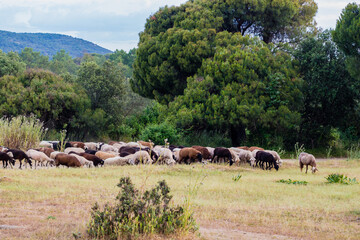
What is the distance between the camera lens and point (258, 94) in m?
26.2

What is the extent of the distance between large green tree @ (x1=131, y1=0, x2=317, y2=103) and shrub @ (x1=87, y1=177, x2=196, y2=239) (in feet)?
71.0

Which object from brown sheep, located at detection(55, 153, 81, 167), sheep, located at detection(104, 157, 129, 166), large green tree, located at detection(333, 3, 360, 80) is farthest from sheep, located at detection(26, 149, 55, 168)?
large green tree, located at detection(333, 3, 360, 80)

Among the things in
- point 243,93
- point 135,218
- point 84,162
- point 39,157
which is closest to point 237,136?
point 243,93

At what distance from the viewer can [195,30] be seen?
28438 millimetres

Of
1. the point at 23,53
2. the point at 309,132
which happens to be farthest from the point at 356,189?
the point at 23,53

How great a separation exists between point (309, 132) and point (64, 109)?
57.9 feet

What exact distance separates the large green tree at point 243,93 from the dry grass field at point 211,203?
33.3 ft

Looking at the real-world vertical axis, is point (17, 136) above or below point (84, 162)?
above

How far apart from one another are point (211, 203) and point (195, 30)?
20.2m

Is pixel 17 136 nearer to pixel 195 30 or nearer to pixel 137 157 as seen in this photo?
pixel 137 157

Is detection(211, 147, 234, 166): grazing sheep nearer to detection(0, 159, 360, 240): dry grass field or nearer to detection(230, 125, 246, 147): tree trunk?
detection(0, 159, 360, 240): dry grass field

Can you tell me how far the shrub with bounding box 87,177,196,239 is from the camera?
20.9ft

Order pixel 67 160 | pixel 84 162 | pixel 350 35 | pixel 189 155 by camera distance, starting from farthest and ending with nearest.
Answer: pixel 350 35 < pixel 189 155 < pixel 84 162 < pixel 67 160

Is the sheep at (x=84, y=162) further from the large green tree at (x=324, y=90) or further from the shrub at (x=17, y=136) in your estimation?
the large green tree at (x=324, y=90)
